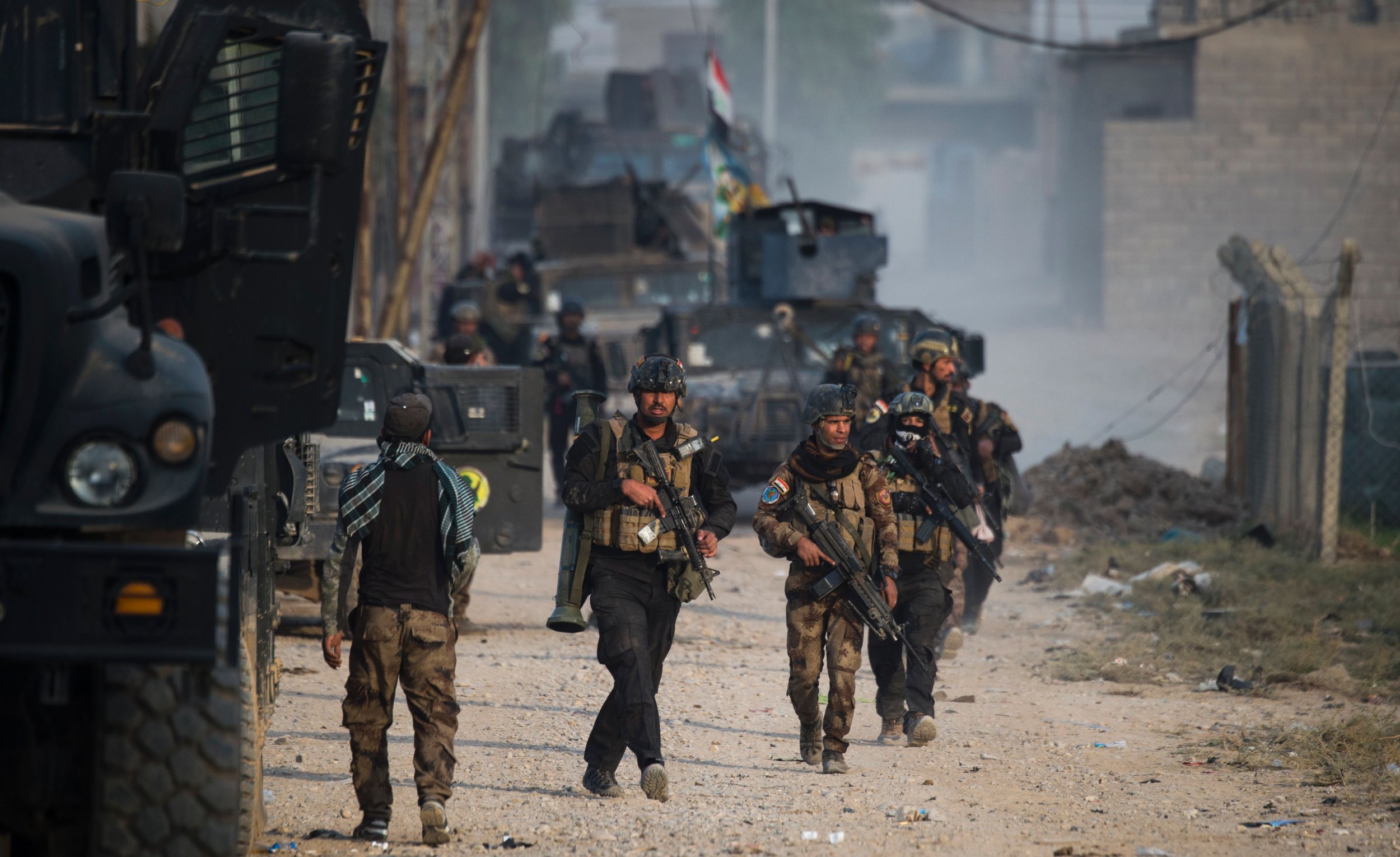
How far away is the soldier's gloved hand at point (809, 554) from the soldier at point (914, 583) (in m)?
0.59

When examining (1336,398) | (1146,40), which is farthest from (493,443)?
(1146,40)

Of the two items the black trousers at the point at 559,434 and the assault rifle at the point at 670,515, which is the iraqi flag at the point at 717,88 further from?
the assault rifle at the point at 670,515

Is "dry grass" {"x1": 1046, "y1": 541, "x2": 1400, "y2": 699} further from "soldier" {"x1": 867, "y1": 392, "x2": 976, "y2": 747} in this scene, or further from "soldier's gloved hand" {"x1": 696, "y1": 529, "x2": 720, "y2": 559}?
"soldier's gloved hand" {"x1": 696, "y1": 529, "x2": 720, "y2": 559}

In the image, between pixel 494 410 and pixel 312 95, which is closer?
pixel 312 95

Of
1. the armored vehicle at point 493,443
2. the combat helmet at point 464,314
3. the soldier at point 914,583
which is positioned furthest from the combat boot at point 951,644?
the combat helmet at point 464,314

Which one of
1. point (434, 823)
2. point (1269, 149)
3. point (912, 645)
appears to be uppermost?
point (1269, 149)

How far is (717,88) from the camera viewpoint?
21.0 meters

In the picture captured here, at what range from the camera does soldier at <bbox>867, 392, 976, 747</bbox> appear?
7.37 m

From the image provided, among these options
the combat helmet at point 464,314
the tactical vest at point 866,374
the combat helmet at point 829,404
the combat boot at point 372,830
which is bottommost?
the combat boot at point 372,830

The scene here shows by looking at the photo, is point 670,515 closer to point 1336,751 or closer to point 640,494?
point 640,494

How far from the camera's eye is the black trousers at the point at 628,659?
6.09 metres

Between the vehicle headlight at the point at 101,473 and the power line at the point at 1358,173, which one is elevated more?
the power line at the point at 1358,173

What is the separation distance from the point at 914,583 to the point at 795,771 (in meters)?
1.22

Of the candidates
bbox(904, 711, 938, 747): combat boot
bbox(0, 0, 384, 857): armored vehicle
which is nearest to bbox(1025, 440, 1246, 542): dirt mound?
bbox(904, 711, 938, 747): combat boot
